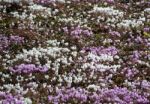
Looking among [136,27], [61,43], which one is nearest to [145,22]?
[136,27]

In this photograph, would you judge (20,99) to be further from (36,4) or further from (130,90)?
(36,4)

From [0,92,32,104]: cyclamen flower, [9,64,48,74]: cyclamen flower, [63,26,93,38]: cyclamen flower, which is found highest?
[0,92,32,104]: cyclamen flower

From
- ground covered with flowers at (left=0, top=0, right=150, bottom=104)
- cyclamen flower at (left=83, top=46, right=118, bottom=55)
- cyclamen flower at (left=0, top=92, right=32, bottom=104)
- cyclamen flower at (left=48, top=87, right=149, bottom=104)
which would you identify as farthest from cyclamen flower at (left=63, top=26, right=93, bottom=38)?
cyclamen flower at (left=0, top=92, right=32, bottom=104)

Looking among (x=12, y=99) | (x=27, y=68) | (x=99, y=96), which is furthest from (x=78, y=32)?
(x=12, y=99)

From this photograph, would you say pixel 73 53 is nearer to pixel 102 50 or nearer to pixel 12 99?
pixel 102 50

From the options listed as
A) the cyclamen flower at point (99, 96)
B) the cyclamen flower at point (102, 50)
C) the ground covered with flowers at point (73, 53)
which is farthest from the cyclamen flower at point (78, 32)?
the cyclamen flower at point (99, 96)

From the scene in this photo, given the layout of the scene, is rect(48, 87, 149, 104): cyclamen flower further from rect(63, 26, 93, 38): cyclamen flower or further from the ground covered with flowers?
rect(63, 26, 93, 38): cyclamen flower

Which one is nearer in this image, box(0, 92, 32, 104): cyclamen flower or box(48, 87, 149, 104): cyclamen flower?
box(0, 92, 32, 104): cyclamen flower
